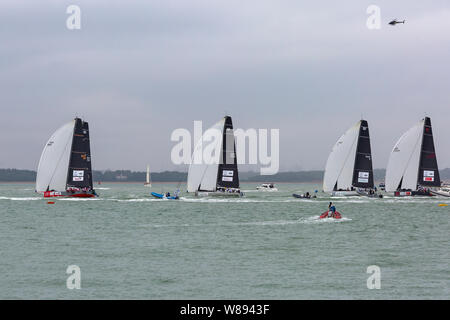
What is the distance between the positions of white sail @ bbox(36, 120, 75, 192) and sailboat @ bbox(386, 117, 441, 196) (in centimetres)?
4703

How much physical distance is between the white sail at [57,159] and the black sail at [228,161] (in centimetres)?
2027

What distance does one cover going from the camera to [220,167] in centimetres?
8869

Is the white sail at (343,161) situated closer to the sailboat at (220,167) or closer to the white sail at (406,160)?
the white sail at (406,160)

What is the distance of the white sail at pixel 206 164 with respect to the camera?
8944 centimetres

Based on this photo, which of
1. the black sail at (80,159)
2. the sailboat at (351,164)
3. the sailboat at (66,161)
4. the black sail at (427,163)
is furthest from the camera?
the black sail at (427,163)

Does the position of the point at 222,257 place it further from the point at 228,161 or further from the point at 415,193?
the point at 415,193

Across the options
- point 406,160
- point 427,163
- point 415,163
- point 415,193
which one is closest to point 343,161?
point 406,160

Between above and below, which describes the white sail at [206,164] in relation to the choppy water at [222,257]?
above

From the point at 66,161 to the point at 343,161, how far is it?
38.8 m

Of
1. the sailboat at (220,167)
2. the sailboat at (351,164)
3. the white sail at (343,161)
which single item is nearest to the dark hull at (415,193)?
the sailboat at (351,164)

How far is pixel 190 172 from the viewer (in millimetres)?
90875
